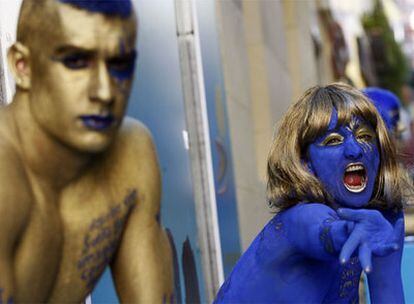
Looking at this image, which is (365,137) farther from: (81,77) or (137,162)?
(81,77)

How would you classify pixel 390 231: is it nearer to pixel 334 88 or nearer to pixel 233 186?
pixel 334 88

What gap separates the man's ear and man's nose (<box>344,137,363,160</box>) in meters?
1.48

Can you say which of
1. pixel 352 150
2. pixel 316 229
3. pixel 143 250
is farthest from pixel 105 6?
pixel 352 150

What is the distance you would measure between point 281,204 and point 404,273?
66.9 inches

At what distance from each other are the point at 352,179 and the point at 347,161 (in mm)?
79

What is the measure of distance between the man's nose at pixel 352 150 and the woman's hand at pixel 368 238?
0.47 m

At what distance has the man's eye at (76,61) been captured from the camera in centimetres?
250

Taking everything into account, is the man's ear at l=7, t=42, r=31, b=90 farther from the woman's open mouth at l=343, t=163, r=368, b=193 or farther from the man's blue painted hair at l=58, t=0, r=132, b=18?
the woman's open mouth at l=343, t=163, r=368, b=193

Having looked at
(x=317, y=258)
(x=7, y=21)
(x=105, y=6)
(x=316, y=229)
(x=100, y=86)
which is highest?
(x=105, y=6)

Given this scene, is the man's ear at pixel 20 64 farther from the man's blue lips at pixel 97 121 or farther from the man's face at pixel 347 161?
the man's face at pixel 347 161

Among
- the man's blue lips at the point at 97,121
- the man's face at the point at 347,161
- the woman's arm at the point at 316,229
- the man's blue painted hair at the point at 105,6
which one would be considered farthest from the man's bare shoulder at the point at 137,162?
the man's face at the point at 347,161

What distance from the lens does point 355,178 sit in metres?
3.83

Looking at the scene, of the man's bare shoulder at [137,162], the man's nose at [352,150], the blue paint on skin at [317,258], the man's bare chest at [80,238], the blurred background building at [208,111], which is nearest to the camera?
the man's bare chest at [80,238]

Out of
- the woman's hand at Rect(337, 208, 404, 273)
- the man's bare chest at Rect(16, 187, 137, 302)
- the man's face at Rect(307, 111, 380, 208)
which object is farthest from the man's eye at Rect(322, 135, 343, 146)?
the man's bare chest at Rect(16, 187, 137, 302)
